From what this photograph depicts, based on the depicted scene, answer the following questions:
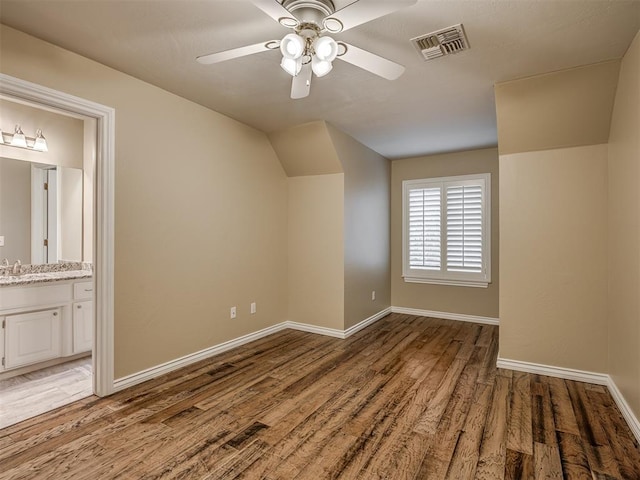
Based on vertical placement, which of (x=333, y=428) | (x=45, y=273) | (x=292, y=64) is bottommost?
(x=333, y=428)

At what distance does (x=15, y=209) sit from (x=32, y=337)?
1.43m

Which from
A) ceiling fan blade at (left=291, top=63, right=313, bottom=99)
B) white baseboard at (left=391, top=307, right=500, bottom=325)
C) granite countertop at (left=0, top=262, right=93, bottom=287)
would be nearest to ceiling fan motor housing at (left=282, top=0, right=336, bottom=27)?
ceiling fan blade at (left=291, top=63, right=313, bottom=99)

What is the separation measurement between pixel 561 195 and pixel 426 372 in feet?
6.66

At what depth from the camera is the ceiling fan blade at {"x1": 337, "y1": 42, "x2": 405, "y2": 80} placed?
1859 millimetres

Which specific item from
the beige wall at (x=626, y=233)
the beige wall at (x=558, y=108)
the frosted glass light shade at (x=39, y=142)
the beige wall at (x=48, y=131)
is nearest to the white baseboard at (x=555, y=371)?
the beige wall at (x=626, y=233)

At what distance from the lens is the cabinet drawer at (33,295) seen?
3.04m

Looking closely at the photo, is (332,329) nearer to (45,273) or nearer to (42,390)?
(42,390)

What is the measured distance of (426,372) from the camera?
3.26 m

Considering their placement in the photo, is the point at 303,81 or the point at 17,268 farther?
the point at 17,268

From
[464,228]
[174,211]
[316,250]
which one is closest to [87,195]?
[174,211]

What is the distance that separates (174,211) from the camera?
320 centimetres

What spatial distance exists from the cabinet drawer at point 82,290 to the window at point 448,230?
167 inches

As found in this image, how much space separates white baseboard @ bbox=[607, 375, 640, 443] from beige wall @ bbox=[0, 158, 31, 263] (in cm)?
536

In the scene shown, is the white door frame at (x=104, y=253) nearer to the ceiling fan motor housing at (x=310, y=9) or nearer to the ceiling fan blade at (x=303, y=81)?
the ceiling fan blade at (x=303, y=81)
